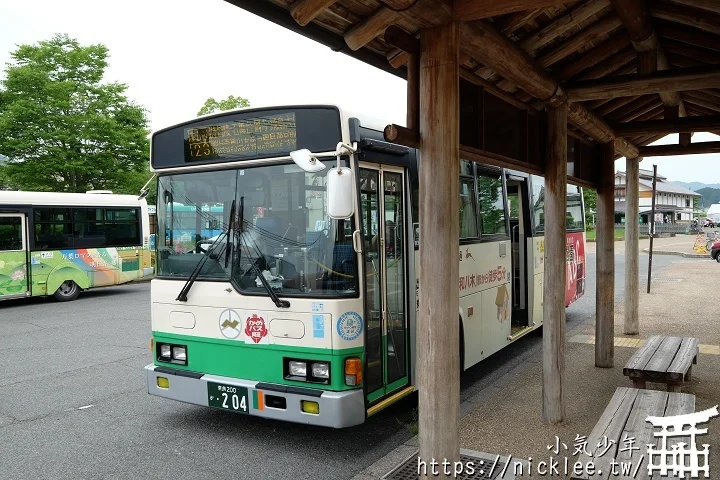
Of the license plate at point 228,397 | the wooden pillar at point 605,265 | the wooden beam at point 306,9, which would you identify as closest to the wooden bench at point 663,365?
the wooden pillar at point 605,265

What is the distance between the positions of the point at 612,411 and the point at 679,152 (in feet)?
18.7

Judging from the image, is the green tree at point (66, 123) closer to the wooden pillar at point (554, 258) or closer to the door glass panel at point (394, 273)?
the door glass panel at point (394, 273)

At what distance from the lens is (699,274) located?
2088cm

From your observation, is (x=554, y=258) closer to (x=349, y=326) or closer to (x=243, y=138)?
(x=349, y=326)

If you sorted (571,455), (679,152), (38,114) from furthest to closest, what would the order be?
(38,114) → (679,152) → (571,455)

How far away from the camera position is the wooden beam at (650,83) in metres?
4.98

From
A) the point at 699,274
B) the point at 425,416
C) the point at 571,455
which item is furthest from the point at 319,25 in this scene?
the point at 699,274

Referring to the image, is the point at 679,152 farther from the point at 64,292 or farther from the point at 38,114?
the point at 38,114

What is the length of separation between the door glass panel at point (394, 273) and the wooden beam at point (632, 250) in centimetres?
593

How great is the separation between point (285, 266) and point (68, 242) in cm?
1228

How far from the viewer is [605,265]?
7648 mm

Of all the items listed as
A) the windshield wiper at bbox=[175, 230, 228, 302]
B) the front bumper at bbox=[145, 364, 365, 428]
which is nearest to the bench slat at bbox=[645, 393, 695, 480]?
the front bumper at bbox=[145, 364, 365, 428]

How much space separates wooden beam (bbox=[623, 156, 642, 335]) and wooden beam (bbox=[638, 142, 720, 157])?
49cm

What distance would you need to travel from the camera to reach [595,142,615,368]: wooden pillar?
7.44m
